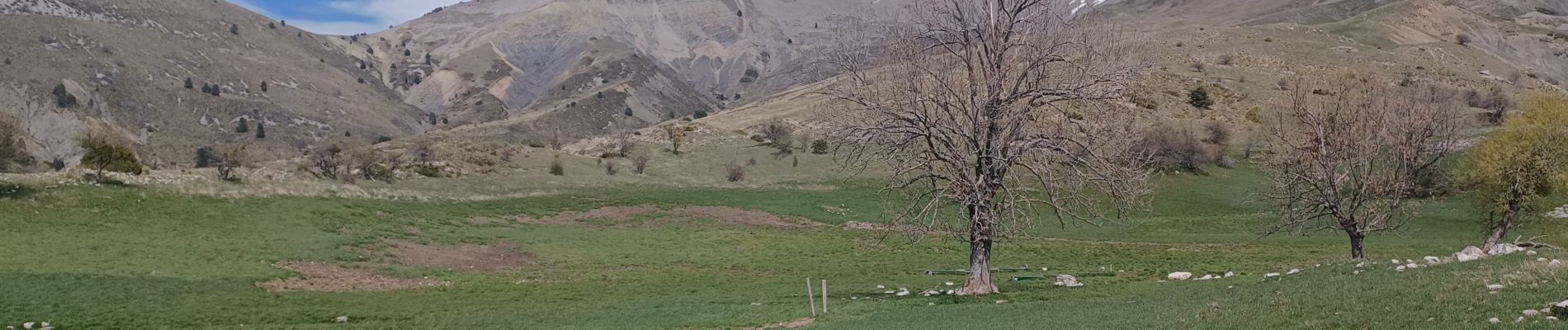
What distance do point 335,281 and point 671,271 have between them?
36.1 feet

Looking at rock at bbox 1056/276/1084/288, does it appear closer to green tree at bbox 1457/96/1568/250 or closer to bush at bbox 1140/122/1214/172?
green tree at bbox 1457/96/1568/250

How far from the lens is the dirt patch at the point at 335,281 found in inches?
1017

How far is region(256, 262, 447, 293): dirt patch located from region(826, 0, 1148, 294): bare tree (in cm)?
1479

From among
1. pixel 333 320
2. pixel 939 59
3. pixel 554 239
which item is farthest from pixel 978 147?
pixel 554 239

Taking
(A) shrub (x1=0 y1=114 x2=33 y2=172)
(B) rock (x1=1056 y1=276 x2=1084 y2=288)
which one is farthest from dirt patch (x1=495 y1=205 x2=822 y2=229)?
(B) rock (x1=1056 y1=276 x2=1084 y2=288)

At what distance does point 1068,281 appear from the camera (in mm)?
26094

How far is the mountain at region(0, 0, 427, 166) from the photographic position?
407 feet

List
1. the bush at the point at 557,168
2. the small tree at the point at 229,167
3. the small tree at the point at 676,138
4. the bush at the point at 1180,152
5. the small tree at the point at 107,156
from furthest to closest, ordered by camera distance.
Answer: the small tree at the point at 676,138, the bush at the point at 1180,152, the bush at the point at 557,168, the small tree at the point at 229,167, the small tree at the point at 107,156

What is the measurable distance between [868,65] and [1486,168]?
24.3m

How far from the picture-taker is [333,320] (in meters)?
21.4

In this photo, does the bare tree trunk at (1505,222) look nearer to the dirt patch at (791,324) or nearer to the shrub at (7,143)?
the dirt patch at (791,324)

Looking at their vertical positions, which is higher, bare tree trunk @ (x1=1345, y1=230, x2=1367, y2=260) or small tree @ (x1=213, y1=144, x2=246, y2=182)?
small tree @ (x1=213, y1=144, x2=246, y2=182)

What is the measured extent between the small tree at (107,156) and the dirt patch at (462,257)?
1200 centimetres

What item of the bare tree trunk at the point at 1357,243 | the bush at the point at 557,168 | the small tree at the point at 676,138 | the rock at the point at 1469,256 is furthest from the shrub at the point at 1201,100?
the rock at the point at 1469,256
